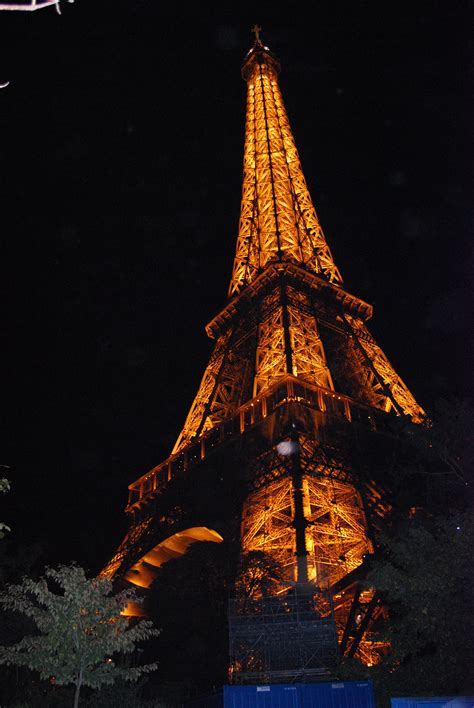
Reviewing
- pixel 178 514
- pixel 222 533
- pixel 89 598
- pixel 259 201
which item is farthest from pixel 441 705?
pixel 259 201

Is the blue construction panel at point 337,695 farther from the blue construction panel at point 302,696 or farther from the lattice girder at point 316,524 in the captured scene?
the lattice girder at point 316,524

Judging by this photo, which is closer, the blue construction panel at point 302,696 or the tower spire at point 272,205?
the blue construction panel at point 302,696

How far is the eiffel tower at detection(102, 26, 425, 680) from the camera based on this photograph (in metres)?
23.9

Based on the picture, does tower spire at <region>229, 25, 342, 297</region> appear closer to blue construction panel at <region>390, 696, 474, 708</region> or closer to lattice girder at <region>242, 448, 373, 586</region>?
lattice girder at <region>242, 448, 373, 586</region>

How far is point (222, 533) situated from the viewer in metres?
27.2

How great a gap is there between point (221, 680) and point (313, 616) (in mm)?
6570

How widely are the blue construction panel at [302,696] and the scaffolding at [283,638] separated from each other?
5486 mm

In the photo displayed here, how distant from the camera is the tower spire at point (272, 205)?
45.2 metres

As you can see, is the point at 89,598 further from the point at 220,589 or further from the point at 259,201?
the point at 259,201

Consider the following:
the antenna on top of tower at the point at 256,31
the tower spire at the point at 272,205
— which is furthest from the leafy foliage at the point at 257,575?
the antenna on top of tower at the point at 256,31

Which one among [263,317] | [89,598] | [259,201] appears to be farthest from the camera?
[259,201]

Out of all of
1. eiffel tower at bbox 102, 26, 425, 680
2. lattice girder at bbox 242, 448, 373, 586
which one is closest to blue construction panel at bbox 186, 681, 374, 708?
eiffel tower at bbox 102, 26, 425, 680

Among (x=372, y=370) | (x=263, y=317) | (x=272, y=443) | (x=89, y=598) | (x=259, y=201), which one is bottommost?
(x=89, y=598)

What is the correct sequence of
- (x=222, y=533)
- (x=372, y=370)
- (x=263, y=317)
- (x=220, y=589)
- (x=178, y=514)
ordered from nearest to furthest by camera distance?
(x=220, y=589) → (x=222, y=533) → (x=178, y=514) → (x=372, y=370) → (x=263, y=317)
